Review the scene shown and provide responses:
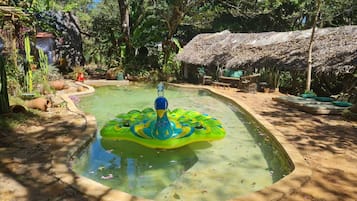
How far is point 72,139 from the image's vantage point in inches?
270

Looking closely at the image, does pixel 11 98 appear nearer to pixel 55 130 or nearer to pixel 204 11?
pixel 55 130

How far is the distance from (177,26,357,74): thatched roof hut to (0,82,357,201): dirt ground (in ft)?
16.1

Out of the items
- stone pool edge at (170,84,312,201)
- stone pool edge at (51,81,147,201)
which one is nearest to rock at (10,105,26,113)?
stone pool edge at (51,81,147,201)

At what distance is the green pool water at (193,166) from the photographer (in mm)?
5406

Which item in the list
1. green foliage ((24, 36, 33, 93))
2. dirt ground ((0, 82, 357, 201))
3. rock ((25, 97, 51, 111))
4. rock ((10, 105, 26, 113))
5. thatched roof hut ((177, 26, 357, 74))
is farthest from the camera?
thatched roof hut ((177, 26, 357, 74))

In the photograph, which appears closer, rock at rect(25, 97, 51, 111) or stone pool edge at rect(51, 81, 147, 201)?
stone pool edge at rect(51, 81, 147, 201)

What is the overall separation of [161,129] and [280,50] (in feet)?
38.9

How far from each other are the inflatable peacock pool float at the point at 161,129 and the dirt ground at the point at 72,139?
107cm

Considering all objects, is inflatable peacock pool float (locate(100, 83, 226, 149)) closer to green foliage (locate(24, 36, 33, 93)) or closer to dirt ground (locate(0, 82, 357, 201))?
dirt ground (locate(0, 82, 357, 201))

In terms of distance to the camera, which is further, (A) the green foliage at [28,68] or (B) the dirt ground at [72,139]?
(A) the green foliage at [28,68]

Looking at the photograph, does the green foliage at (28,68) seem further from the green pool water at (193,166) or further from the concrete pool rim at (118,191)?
the green pool water at (193,166)

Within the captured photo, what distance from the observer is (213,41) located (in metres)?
21.3

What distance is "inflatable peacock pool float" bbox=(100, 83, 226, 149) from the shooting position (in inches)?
263

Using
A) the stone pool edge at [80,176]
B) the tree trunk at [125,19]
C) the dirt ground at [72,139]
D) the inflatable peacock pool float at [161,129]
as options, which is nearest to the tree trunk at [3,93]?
the dirt ground at [72,139]
